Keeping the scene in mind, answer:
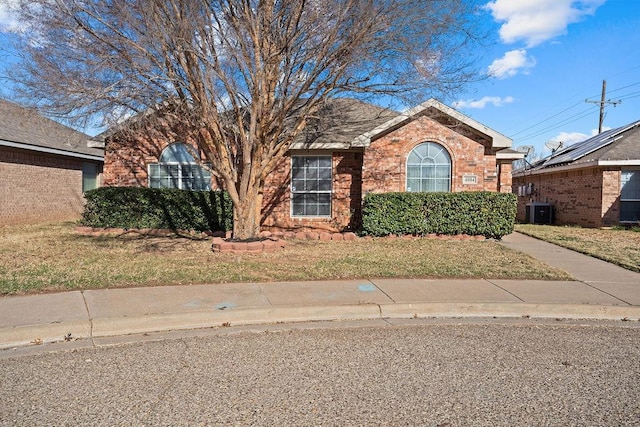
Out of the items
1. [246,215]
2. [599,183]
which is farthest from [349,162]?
[599,183]

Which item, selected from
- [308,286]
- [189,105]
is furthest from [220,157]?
[308,286]

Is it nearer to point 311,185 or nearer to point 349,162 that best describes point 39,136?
point 311,185

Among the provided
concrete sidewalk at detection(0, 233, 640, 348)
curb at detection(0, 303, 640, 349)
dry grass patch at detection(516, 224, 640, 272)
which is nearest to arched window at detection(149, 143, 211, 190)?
concrete sidewalk at detection(0, 233, 640, 348)

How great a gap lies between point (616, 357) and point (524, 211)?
810 inches

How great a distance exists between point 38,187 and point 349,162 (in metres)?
11.4

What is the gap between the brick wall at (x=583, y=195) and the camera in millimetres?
17688

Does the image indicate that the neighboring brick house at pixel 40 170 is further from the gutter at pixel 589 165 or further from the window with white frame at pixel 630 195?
the window with white frame at pixel 630 195

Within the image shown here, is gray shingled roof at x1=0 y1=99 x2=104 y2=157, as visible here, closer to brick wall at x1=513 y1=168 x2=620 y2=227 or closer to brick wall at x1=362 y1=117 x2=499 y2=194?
brick wall at x1=362 y1=117 x2=499 y2=194

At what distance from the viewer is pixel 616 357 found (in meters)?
4.79

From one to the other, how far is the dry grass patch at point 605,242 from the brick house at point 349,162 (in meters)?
2.37

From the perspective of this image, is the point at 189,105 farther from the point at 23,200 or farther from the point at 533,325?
the point at 23,200

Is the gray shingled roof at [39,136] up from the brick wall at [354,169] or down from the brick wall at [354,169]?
up

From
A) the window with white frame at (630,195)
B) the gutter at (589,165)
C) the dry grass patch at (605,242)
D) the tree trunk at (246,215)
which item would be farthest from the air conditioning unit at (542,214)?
the tree trunk at (246,215)

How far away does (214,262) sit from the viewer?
9.09 meters
